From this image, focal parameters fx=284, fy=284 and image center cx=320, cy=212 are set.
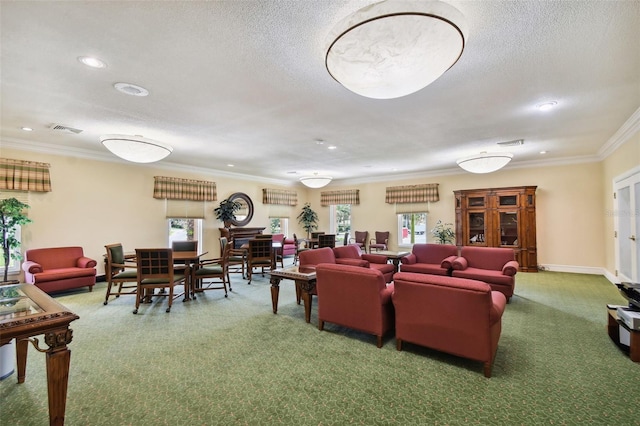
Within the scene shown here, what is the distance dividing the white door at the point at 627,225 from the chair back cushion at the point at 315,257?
469cm

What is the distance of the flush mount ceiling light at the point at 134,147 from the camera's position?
3934 mm

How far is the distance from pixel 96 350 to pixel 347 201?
784 centimetres

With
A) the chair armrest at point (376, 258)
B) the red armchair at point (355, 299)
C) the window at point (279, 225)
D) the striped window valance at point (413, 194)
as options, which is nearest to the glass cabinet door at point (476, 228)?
the striped window valance at point (413, 194)

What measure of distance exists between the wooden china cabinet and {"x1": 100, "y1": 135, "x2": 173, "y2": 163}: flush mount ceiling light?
22.5 ft

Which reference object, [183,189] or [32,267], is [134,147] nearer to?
[32,267]

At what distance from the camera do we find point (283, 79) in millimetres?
2758

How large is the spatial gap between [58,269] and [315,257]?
4.58m

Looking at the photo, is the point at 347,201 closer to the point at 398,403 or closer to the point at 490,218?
the point at 490,218

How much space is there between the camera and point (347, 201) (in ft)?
32.1

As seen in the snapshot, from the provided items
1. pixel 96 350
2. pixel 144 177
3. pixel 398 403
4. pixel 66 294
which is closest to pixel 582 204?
pixel 398 403

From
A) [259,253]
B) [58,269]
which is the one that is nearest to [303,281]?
[259,253]

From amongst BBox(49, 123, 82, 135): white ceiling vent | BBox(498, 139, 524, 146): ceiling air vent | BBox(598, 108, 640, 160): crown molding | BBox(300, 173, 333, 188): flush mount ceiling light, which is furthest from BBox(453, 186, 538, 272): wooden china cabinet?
BBox(49, 123, 82, 135): white ceiling vent

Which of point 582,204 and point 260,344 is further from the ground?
point 582,204

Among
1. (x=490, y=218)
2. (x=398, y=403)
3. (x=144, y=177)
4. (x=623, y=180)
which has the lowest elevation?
(x=398, y=403)
